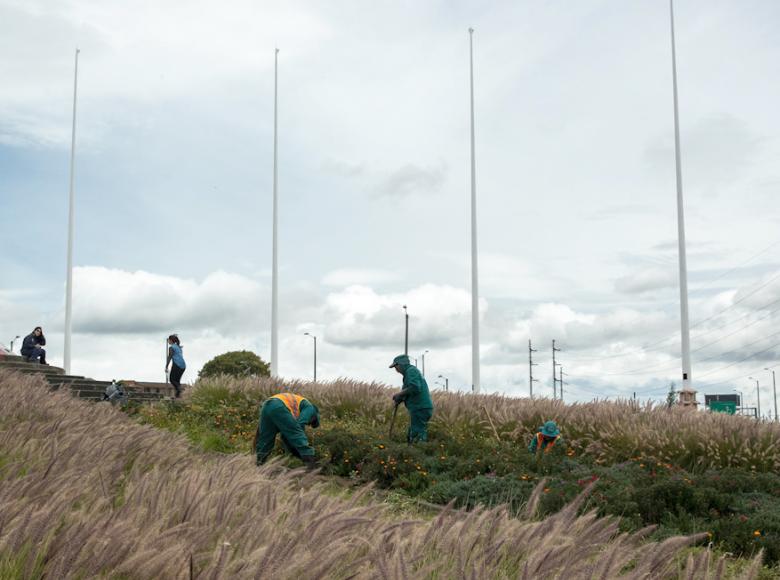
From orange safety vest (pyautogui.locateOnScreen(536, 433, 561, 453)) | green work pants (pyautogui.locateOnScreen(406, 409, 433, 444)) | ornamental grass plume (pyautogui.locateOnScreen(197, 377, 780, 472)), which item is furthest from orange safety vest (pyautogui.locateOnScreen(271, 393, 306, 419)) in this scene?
ornamental grass plume (pyautogui.locateOnScreen(197, 377, 780, 472))

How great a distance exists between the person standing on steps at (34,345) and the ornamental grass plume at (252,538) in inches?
937

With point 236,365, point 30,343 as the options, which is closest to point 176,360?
point 30,343

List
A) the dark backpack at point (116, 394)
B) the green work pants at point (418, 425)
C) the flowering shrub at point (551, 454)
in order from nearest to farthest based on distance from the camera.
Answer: the flowering shrub at point (551, 454)
the green work pants at point (418, 425)
the dark backpack at point (116, 394)

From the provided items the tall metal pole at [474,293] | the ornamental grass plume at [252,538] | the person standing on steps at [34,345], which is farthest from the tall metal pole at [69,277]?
the ornamental grass plume at [252,538]

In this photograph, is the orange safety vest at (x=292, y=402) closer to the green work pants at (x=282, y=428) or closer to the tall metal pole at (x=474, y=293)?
the green work pants at (x=282, y=428)

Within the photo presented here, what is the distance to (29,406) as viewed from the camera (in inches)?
387

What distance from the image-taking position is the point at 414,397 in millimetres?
15102

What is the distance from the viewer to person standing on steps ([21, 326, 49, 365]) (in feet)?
91.1

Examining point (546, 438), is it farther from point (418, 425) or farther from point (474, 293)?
point (474, 293)

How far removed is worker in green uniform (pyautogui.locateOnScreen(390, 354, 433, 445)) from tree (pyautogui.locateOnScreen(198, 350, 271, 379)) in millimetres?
19822

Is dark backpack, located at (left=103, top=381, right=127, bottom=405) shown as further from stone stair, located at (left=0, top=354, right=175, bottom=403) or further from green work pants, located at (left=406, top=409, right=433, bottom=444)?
green work pants, located at (left=406, top=409, right=433, bottom=444)

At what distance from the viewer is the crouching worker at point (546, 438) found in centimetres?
1427

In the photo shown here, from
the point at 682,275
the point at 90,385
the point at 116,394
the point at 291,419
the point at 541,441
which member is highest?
the point at 682,275

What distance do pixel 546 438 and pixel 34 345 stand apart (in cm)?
2002
